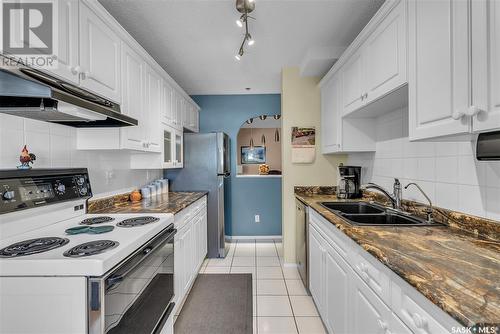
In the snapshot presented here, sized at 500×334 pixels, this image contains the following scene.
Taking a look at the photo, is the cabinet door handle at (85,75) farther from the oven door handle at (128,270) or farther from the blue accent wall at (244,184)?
the blue accent wall at (244,184)

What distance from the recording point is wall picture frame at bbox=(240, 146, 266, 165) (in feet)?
22.5

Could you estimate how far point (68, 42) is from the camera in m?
1.34

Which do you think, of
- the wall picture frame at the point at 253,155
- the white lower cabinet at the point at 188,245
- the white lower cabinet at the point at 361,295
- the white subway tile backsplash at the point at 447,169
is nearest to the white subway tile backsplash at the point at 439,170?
the white subway tile backsplash at the point at 447,169

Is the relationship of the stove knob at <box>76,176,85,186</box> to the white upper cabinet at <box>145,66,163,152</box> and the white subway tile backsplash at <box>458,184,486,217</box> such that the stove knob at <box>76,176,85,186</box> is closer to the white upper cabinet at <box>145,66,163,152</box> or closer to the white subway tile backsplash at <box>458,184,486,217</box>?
the white upper cabinet at <box>145,66,163,152</box>

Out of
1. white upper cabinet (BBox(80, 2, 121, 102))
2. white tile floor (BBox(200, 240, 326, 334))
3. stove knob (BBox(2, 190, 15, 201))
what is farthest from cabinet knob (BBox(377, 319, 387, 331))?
white upper cabinet (BBox(80, 2, 121, 102))

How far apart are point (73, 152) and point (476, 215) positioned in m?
2.62

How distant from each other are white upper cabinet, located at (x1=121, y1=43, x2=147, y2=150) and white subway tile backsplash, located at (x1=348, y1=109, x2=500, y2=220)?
220 cm

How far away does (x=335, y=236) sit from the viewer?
1.62 metres

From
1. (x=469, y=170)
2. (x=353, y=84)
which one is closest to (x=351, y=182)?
(x=353, y=84)

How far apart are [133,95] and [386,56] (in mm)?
1895

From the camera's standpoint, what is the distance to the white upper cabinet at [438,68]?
1014 mm

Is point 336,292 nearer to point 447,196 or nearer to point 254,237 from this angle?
point 447,196

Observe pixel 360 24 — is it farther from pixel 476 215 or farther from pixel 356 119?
pixel 476 215

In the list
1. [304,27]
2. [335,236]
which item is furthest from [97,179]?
[304,27]
